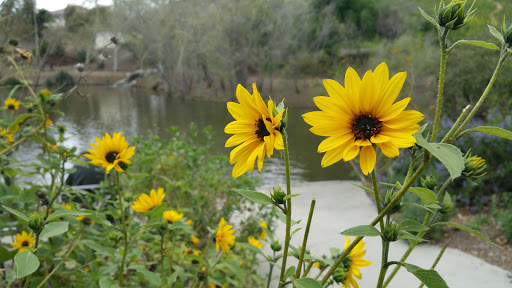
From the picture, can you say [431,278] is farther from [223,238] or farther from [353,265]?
[223,238]

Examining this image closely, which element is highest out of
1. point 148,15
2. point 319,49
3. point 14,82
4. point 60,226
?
point 148,15

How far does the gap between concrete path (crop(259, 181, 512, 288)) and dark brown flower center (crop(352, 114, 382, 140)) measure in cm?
172

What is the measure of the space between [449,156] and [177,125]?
5611mm

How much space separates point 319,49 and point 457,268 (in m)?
9.96

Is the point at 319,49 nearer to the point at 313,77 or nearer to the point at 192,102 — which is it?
the point at 313,77

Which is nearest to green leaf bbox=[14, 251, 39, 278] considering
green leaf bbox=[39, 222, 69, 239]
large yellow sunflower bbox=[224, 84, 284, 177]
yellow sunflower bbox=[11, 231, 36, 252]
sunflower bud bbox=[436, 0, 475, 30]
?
green leaf bbox=[39, 222, 69, 239]

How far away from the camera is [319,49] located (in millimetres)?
11547

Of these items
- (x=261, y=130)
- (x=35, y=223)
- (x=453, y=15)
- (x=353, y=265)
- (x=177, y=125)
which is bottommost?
(x=177, y=125)

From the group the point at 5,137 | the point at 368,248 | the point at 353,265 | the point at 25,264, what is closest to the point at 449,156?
the point at 353,265

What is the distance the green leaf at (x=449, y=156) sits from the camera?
12.2 inches

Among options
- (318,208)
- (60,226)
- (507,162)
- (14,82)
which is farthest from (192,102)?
(60,226)

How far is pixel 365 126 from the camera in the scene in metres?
0.41

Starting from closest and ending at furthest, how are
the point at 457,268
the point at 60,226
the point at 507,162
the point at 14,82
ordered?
1. the point at 60,226
2. the point at 14,82
3. the point at 457,268
4. the point at 507,162

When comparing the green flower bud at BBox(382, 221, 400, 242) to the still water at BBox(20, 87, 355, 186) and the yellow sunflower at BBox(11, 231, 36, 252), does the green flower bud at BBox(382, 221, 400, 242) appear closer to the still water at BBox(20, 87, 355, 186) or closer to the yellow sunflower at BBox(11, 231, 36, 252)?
the yellow sunflower at BBox(11, 231, 36, 252)
